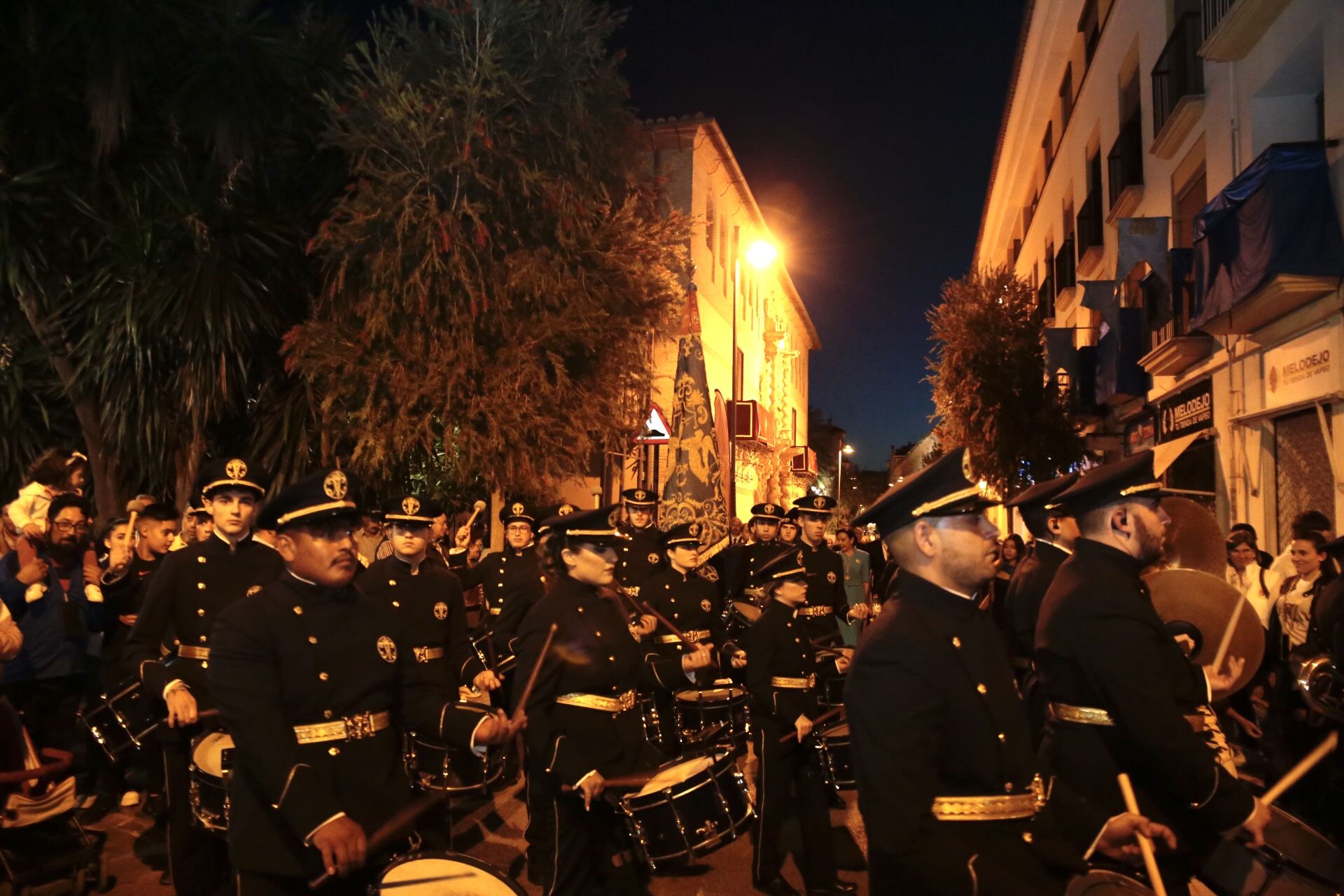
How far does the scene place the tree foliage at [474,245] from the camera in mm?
15133

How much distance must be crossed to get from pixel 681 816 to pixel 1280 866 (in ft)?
8.09

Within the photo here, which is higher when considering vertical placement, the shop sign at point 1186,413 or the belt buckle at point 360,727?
the shop sign at point 1186,413

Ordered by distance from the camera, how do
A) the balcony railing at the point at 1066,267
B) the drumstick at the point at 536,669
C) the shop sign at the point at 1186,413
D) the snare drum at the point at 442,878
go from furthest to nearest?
the balcony railing at the point at 1066,267 → the shop sign at the point at 1186,413 → the drumstick at the point at 536,669 → the snare drum at the point at 442,878

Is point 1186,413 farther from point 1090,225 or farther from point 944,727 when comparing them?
point 944,727

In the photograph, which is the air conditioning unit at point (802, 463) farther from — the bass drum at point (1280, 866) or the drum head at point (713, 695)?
the bass drum at point (1280, 866)

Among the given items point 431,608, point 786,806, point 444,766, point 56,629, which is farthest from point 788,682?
point 56,629

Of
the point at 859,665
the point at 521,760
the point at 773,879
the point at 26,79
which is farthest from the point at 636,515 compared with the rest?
the point at 26,79

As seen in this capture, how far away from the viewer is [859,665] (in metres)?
3.41

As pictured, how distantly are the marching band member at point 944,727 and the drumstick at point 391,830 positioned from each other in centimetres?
168

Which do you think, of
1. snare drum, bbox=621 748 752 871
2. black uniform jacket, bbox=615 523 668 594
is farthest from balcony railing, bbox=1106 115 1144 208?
snare drum, bbox=621 748 752 871

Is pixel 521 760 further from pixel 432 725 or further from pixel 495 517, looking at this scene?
pixel 495 517

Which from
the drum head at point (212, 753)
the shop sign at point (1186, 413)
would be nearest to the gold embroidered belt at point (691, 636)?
the drum head at point (212, 753)

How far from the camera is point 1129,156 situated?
2075cm

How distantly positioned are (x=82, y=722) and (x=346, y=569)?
4240mm
